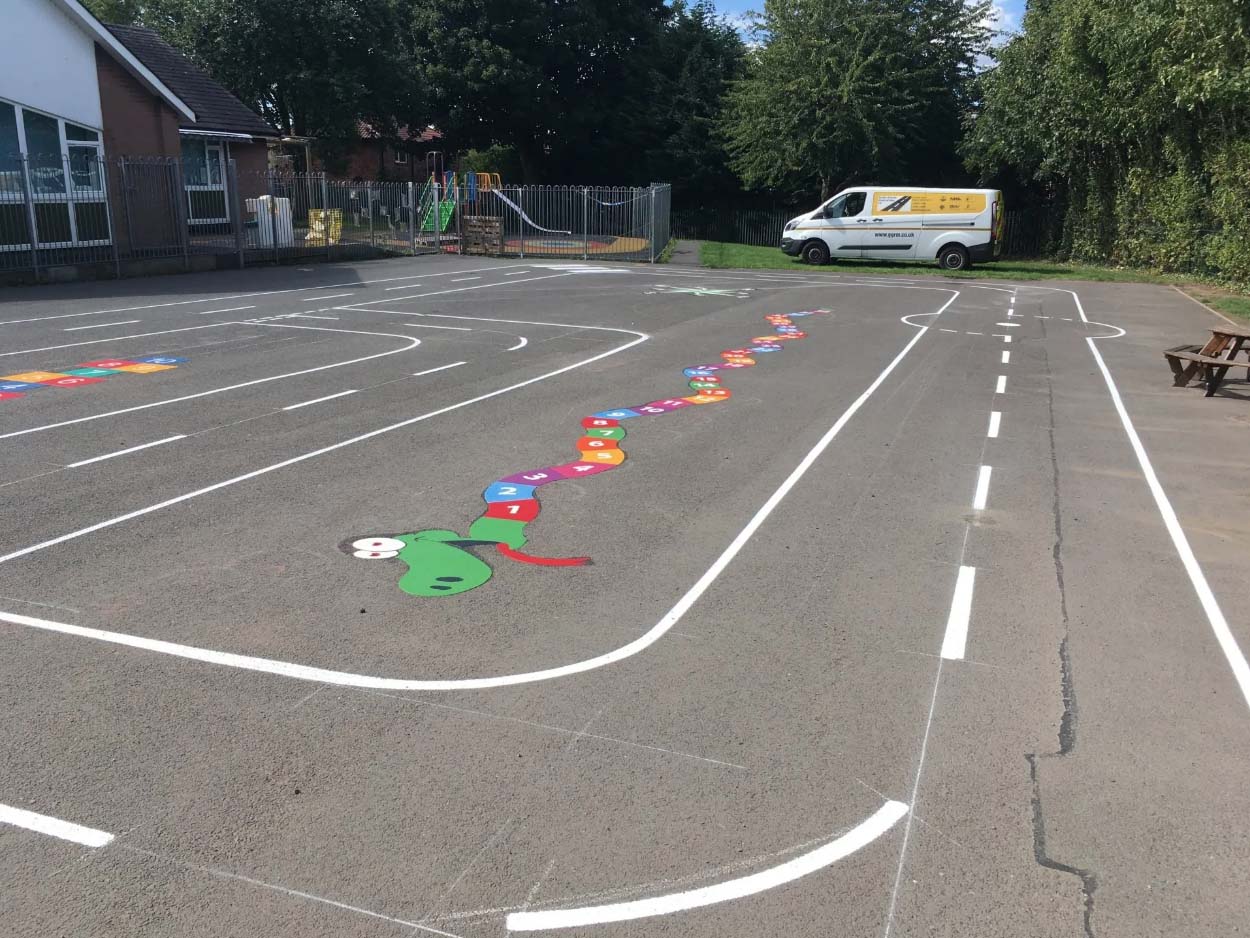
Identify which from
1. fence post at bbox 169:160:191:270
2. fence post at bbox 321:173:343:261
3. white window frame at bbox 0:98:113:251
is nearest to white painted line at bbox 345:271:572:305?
fence post at bbox 169:160:191:270

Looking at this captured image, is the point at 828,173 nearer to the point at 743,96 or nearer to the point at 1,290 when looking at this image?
the point at 743,96

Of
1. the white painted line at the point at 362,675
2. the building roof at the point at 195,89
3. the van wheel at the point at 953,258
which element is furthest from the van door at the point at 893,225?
the white painted line at the point at 362,675

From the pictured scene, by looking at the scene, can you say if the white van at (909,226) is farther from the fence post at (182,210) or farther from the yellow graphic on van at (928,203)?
the fence post at (182,210)

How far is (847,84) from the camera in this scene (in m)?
35.9

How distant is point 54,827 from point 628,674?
2567 mm

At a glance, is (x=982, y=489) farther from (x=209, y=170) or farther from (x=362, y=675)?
(x=209, y=170)

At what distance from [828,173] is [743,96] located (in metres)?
4.49

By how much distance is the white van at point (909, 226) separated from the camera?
1160 inches

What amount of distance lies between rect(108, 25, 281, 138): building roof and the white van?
17.9 metres

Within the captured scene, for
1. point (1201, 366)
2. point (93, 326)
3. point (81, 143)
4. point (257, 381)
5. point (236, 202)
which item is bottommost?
point (257, 381)

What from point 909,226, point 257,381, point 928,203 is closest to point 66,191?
point 257,381

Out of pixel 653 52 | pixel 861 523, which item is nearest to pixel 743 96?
pixel 653 52

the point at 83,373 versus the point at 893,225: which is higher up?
the point at 893,225

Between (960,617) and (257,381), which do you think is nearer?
(960,617)
